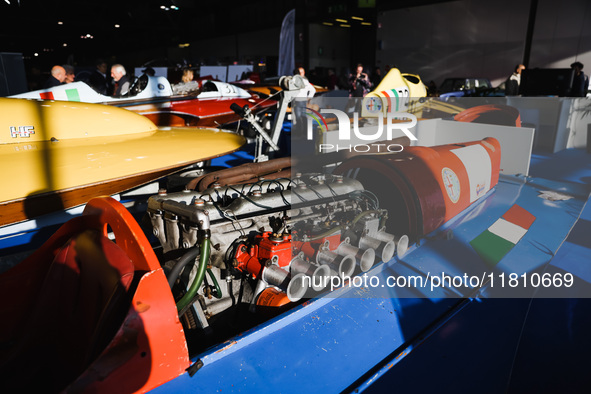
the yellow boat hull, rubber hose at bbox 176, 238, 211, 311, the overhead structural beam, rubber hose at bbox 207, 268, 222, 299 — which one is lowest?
rubber hose at bbox 207, 268, 222, 299

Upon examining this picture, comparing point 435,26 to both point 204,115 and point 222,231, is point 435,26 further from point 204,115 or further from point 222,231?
point 222,231

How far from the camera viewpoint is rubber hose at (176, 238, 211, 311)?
1.52 m

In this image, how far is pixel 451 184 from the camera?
10.0ft

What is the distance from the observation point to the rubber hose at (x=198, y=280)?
152cm

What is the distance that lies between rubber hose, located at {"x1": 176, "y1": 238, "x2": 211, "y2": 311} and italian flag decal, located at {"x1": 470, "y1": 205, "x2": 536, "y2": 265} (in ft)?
6.94

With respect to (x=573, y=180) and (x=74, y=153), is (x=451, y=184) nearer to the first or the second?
(x=573, y=180)

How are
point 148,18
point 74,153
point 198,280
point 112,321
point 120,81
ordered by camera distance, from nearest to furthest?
point 112,321
point 198,280
point 74,153
point 120,81
point 148,18

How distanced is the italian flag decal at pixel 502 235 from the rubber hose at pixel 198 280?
83.2 inches

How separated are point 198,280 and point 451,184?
2.33 m

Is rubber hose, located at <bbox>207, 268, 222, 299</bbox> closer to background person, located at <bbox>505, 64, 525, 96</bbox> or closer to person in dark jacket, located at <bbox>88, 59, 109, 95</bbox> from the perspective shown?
person in dark jacket, located at <bbox>88, 59, 109, 95</bbox>

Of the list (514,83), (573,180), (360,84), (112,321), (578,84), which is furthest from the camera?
(360,84)

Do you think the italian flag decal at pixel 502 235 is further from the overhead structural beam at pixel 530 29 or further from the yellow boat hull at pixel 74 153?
the overhead structural beam at pixel 530 29

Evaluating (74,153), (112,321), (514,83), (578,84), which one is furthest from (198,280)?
(578,84)

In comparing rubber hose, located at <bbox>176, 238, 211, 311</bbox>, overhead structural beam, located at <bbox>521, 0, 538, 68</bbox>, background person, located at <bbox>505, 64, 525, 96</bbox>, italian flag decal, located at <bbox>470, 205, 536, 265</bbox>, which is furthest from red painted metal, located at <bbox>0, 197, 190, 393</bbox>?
overhead structural beam, located at <bbox>521, 0, 538, 68</bbox>
